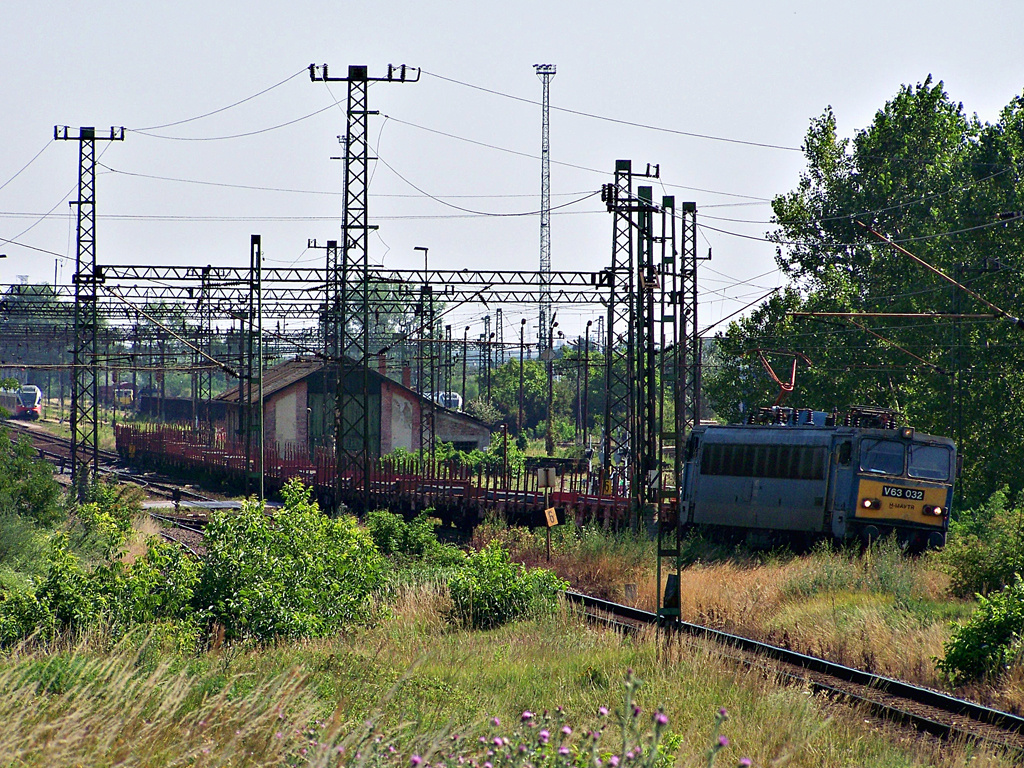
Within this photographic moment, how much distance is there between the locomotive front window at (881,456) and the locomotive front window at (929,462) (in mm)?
290

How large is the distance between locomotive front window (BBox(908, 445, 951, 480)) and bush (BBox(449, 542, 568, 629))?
930 centimetres

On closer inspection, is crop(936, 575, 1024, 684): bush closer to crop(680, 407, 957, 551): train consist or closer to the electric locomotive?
crop(680, 407, 957, 551): train consist

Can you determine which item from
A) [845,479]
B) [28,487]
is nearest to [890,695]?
[845,479]

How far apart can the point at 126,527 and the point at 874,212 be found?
29175mm

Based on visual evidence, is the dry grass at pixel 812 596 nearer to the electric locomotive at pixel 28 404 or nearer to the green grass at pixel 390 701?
the green grass at pixel 390 701

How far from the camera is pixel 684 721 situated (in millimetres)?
9586

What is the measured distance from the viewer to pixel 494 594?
15.3 m

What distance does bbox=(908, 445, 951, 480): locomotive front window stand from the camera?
71.4 feet

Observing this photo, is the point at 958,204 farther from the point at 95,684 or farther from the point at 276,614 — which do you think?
the point at 95,684

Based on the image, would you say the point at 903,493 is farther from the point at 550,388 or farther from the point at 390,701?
the point at 550,388

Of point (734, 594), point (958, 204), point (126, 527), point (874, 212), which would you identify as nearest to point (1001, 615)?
point (734, 594)

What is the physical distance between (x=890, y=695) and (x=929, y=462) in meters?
11.0

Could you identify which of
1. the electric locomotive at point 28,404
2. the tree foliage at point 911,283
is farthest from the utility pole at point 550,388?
the electric locomotive at point 28,404

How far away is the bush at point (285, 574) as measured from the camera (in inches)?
519
